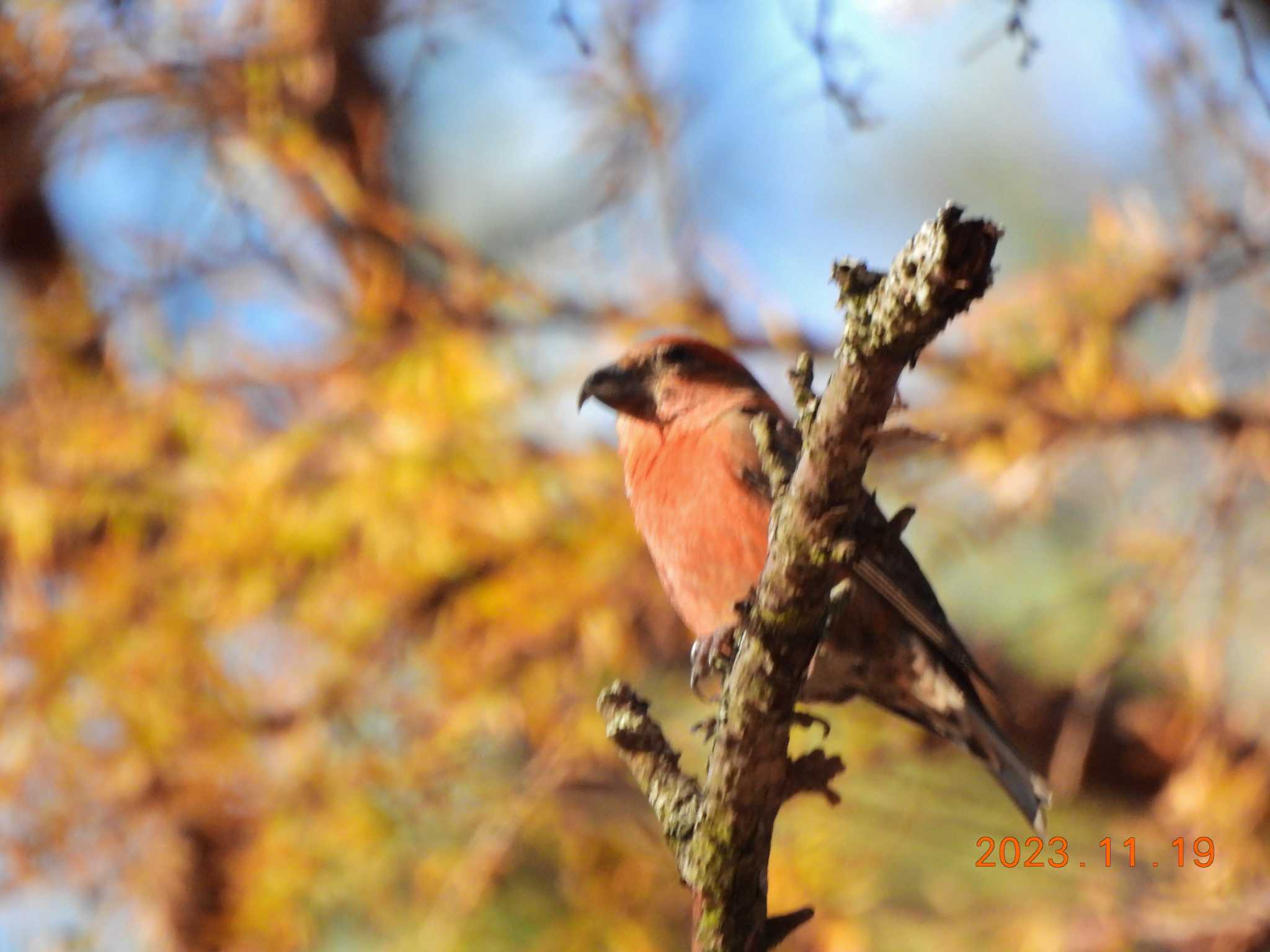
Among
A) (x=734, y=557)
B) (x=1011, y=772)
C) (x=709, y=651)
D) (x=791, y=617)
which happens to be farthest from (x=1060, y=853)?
(x=791, y=617)

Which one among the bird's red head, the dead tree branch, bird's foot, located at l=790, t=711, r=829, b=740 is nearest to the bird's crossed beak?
the bird's red head

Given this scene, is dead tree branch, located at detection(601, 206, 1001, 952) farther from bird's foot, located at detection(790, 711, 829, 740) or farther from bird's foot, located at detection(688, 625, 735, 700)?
bird's foot, located at detection(688, 625, 735, 700)

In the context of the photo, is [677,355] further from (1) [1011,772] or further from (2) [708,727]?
(2) [708,727]

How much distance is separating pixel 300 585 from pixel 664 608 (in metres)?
1.54

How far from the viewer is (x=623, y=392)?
11.5 feet

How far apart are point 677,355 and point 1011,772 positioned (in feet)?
4.52

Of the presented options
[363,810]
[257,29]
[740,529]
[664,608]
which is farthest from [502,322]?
[740,529]

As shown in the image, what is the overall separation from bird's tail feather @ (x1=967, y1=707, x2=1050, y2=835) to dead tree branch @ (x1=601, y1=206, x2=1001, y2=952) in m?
1.26

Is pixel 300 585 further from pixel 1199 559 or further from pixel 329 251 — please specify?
pixel 1199 559

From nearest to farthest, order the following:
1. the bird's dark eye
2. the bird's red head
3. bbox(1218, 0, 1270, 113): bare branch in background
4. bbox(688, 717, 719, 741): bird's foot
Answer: bbox(688, 717, 719, 741): bird's foot → bbox(1218, 0, 1270, 113): bare branch in background → the bird's red head → the bird's dark eye

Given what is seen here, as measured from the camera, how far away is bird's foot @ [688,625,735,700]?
2795 millimetres

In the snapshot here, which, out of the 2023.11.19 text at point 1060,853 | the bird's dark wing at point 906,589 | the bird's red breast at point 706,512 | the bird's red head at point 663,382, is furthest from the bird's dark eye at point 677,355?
the 2023.11.19 text at point 1060,853

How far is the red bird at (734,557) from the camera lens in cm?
→ 308

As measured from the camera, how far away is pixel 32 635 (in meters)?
5.45
